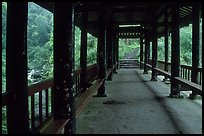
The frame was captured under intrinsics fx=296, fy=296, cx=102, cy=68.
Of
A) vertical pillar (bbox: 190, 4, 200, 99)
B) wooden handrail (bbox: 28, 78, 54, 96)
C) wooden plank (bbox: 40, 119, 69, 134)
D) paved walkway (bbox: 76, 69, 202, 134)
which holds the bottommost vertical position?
paved walkway (bbox: 76, 69, 202, 134)

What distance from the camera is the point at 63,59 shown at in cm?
381

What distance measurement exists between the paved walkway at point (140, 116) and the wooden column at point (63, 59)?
54.4 inches

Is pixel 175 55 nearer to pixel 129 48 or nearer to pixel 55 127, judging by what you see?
pixel 55 127

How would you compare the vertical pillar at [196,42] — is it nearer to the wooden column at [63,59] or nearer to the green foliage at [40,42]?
the wooden column at [63,59]

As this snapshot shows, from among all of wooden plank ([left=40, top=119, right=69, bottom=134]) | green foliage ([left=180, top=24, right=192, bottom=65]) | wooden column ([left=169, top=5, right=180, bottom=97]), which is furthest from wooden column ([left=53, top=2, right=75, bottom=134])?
green foliage ([left=180, top=24, right=192, bottom=65])

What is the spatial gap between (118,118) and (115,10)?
25.8 ft

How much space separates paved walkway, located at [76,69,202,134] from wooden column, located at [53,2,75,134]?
1.38 m
